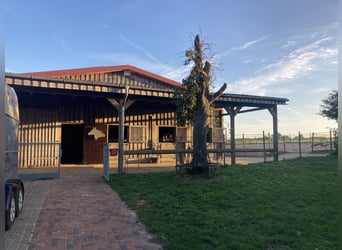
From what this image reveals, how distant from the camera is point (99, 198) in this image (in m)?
6.33

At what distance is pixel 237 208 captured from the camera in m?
5.14

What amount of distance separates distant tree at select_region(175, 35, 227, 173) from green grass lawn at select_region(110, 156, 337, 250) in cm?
68

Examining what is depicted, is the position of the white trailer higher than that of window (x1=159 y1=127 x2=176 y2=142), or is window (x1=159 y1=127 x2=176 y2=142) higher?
window (x1=159 y1=127 x2=176 y2=142)

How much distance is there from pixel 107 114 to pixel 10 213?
990 cm

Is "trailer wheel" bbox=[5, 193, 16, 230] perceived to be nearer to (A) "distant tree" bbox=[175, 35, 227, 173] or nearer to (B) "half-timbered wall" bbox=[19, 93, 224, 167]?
(A) "distant tree" bbox=[175, 35, 227, 173]

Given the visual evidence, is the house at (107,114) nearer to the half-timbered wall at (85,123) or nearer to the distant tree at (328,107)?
the half-timbered wall at (85,123)

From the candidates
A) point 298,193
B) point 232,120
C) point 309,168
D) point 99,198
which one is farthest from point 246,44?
point 99,198

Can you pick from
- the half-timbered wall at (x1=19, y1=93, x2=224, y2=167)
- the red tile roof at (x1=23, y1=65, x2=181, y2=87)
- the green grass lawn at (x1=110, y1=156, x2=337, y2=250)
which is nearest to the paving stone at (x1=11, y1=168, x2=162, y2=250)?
the green grass lawn at (x1=110, y1=156, x2=337, y2=250)

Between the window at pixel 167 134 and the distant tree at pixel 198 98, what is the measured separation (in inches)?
250

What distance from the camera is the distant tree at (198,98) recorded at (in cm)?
809

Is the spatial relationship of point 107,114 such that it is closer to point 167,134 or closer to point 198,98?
point 167,134

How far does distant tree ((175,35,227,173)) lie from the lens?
8.09m

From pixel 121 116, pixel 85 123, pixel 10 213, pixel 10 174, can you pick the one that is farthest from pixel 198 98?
pixel 85 123

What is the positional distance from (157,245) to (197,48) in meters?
6.60
